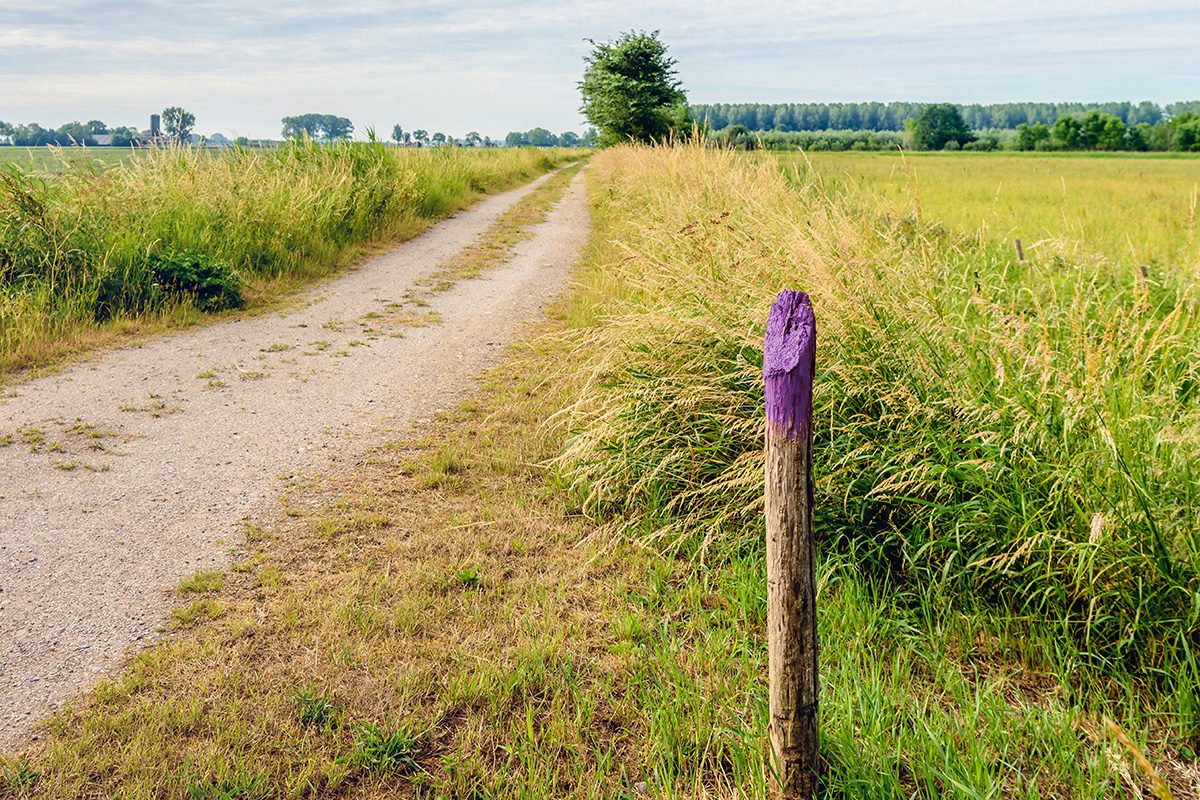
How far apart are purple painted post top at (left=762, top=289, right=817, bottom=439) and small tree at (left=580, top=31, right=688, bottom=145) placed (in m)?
36.7

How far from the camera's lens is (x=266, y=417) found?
5.23 meters

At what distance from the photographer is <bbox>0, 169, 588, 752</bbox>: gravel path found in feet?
9.77

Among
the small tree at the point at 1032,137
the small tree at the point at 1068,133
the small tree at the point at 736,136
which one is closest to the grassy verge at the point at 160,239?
the small tree at the point at 736,136

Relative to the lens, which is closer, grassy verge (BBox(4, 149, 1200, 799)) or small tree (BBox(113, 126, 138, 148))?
grassy verge (BBox(4, 149, 1200, 799))

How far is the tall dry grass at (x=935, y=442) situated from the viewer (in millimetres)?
2605

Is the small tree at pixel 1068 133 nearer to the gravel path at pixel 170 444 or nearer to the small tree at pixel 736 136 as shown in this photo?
the small tree at pixel 736 136

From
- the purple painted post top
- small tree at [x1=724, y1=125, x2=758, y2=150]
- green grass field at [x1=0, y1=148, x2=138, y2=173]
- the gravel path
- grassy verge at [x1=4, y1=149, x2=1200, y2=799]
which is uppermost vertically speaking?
small tree at [x1=724, y1=125, x2=758, y2=150]

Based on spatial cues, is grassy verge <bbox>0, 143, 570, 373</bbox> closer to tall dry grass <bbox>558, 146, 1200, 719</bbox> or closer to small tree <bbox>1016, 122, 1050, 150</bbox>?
tall dry grass <bbox>558, 146, 1200, 719</bbox>

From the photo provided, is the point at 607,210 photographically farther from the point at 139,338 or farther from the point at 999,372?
the point at 999,372

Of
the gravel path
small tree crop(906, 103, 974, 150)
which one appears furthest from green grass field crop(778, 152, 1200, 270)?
small tree crop(906, 103, 974, 150)

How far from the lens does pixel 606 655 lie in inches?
110

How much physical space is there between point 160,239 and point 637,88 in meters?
32.6

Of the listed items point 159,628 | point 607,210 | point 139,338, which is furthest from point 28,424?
point 607,210

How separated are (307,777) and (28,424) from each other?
4057 mm
